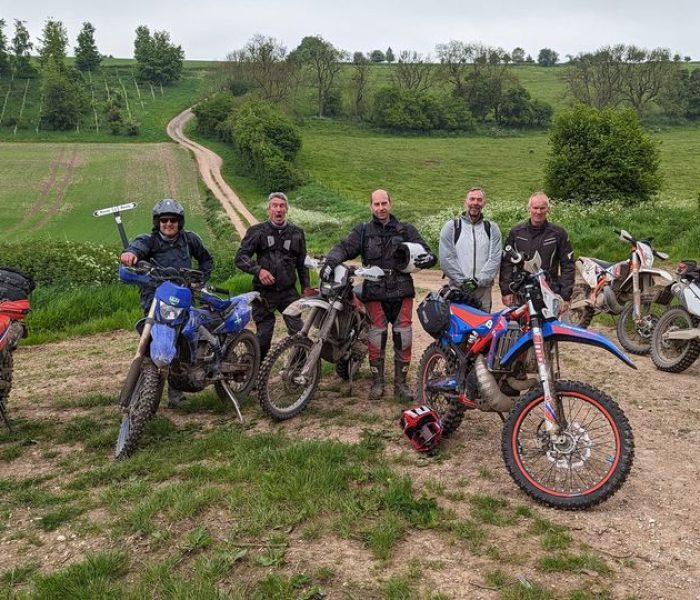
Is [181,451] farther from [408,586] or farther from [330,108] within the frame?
[330,108]

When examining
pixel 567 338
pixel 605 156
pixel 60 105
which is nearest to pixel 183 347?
pixel 567 338

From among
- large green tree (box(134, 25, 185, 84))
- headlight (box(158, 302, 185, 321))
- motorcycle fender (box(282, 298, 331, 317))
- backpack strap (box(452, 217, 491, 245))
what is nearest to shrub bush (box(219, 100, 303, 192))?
backpack strap (box(452, 217, 491, 245))

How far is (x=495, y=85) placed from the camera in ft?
255

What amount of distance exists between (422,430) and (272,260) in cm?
277

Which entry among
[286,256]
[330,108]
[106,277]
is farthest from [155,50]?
[286,256]

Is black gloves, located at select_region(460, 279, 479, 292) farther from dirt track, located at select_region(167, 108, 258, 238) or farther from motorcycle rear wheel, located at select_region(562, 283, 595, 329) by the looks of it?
dirt track, located at select_region(167, 108, 258, 238)

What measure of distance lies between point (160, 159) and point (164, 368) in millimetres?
53706

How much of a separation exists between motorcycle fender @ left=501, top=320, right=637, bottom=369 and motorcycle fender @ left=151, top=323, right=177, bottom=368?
2.74 metres

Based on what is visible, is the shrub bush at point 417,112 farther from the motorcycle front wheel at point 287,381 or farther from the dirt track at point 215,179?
the motorcycle front wheel at point 287,381

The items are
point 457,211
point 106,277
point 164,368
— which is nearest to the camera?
point 164,368

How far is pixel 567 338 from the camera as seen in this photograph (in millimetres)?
4105

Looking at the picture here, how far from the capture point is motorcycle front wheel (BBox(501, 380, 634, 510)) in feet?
12.2

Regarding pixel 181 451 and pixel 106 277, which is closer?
pixel 181 451

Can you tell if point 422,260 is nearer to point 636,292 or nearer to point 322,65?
point 636,292
